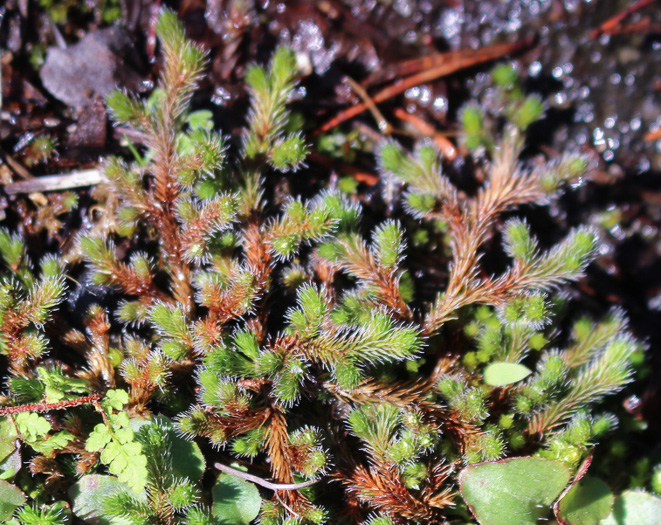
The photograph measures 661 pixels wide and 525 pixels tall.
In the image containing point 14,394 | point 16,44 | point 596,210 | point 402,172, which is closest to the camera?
point 14,394

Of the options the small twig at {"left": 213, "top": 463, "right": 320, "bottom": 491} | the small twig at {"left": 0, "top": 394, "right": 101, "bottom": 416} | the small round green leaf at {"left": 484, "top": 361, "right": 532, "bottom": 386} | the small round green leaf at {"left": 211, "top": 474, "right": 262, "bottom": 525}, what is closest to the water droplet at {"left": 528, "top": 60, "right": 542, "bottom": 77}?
the small round green leaf at {"left": 484, "top": 361, "right": 532, "bottom": 386}

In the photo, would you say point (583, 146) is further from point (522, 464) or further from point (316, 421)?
point (316, 421)

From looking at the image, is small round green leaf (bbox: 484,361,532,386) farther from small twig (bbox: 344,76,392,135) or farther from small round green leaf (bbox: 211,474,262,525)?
small twig (bbox: 344,76,392,135)

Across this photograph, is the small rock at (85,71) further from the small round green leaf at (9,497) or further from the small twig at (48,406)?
the small round green leaf at (9,497)

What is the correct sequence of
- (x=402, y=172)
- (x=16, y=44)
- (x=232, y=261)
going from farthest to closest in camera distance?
(x=16, y=44) → (x=402, y=172) → (x=232, y=261)

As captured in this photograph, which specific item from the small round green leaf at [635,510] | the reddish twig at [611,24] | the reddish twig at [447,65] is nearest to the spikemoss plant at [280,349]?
the small round green leaf at [635,510]

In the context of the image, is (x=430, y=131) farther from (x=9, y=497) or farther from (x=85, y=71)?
(x=9, y=497)

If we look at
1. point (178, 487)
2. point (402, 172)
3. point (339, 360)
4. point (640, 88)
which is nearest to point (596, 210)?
point (640, 88)
